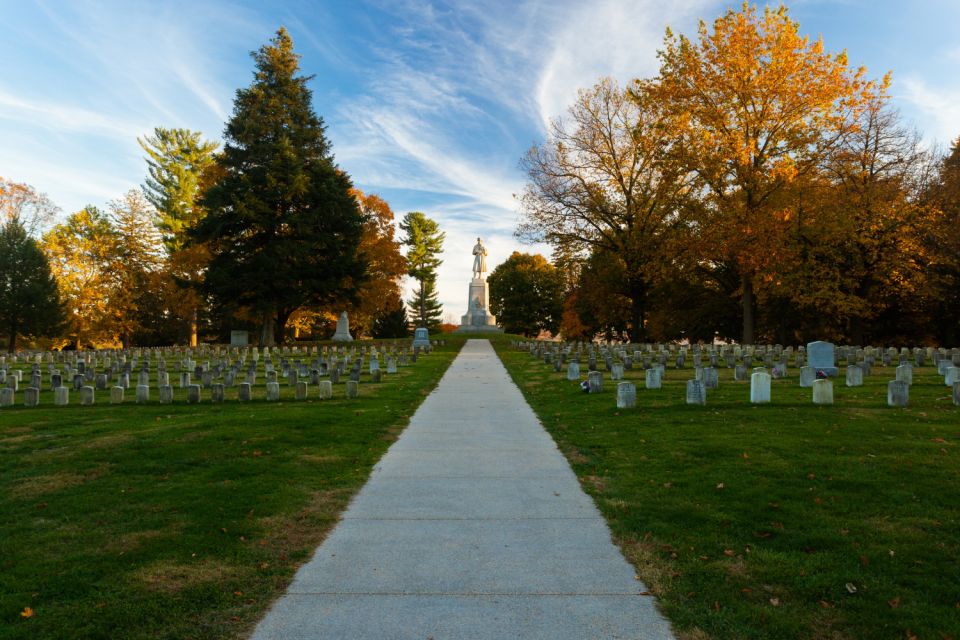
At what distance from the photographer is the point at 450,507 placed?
545 cm

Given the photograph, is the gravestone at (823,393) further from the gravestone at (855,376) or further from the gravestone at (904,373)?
the gravestone at (904,373)

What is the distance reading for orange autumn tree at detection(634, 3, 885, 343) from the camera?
25.1m

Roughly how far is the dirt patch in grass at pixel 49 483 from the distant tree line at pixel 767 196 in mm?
24143

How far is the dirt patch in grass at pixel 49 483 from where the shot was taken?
593 centimetres

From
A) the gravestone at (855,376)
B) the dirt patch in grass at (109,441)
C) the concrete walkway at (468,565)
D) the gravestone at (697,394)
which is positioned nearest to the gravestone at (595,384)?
the gravestone at (697,394)

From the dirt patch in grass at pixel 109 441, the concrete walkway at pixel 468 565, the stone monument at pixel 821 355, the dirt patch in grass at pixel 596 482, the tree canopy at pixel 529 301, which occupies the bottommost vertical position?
the concrete walkway at pixel 468 565

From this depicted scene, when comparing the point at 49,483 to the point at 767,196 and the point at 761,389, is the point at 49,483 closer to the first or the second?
the point at 761,389

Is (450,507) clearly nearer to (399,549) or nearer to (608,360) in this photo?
(399,549)

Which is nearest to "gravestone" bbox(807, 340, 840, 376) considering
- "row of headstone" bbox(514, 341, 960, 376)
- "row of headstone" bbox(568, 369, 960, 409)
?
"row of headstone" bbox(514, 341, 960, 376)

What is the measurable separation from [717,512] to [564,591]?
7.12 feet

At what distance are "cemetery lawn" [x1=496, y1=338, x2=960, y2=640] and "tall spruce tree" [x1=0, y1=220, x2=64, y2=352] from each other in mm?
37974

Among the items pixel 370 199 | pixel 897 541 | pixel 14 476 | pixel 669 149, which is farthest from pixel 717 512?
pixel 370 199

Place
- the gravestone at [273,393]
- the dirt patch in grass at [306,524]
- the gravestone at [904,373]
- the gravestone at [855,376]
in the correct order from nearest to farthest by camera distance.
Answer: the dirt patch in grass at [306,524] < the gravestone at [273,393] < the gravestone at [904,373] < the gravestone at [855,376]

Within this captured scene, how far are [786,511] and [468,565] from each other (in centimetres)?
293
